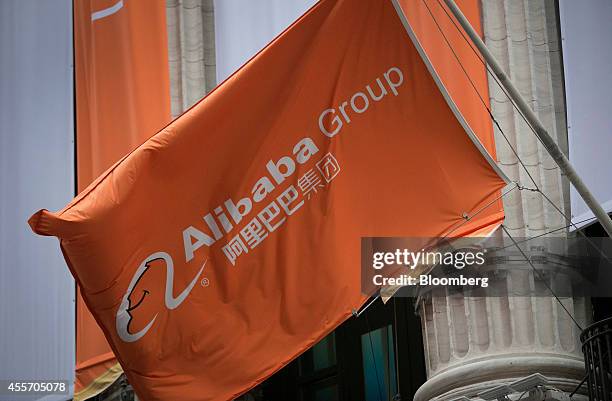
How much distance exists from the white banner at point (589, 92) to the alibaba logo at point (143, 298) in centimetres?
401

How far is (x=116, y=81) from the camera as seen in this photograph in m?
16.0

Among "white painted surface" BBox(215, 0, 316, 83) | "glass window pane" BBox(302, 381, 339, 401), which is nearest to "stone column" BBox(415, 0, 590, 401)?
"white painted surface" BBox(215, 0, 316, 83)

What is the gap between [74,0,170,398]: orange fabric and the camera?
15750 millimetres

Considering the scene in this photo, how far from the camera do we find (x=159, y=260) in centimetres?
1078

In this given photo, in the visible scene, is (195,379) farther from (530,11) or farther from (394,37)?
(530,11)

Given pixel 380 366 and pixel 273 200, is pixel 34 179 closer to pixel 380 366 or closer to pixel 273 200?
pixel 380 366

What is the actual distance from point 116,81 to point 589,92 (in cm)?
604

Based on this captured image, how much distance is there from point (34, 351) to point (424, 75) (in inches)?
296

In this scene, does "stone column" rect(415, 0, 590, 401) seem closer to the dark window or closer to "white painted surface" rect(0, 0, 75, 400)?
the dark window

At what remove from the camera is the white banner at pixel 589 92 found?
12.5 m

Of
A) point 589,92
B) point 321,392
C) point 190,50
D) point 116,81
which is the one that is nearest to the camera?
point 589,92

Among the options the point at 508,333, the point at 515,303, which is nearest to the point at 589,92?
the point at 515,303

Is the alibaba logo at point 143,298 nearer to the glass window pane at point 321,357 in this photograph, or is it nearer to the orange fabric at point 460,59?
the orange fabric at point 460,59

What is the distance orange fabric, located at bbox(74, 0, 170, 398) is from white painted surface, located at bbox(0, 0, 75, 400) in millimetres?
845
